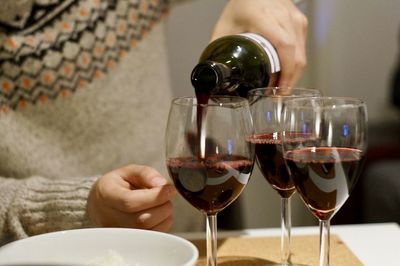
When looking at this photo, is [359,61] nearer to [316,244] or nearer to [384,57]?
[384,57]

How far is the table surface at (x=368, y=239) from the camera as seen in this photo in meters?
0.99

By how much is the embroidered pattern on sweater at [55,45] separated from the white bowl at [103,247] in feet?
1.68

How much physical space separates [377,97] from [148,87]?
1842 mm

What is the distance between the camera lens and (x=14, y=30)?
1.22 meters

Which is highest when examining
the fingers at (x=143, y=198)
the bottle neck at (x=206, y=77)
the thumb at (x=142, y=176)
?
the bottle neck at (x=206, y=77)

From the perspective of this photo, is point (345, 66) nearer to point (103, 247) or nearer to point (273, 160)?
point (273, 160)

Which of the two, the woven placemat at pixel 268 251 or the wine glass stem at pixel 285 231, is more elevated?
the wine glass stem at pixel 285 231

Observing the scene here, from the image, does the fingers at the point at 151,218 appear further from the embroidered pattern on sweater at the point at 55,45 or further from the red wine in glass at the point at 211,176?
the embroidered pattern on sweater at the point at 55,45

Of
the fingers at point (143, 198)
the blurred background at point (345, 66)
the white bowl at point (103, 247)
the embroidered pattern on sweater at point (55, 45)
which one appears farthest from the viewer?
the blurred background at point (345, 66)

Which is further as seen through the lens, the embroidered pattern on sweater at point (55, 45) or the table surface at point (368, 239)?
the embroidered pattern on sweater at point (55, 45)

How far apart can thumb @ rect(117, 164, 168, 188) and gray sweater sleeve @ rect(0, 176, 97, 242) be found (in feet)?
0.32

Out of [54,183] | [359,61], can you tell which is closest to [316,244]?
[54,183]

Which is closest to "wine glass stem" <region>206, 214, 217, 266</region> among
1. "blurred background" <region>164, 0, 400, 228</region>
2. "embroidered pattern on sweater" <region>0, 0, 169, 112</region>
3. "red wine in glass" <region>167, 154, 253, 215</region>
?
"red wine in glass" <region>167, 154, 253, 215</region>

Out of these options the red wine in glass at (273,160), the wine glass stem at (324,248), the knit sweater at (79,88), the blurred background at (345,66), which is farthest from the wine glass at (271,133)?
the blurred background at (345,66)
